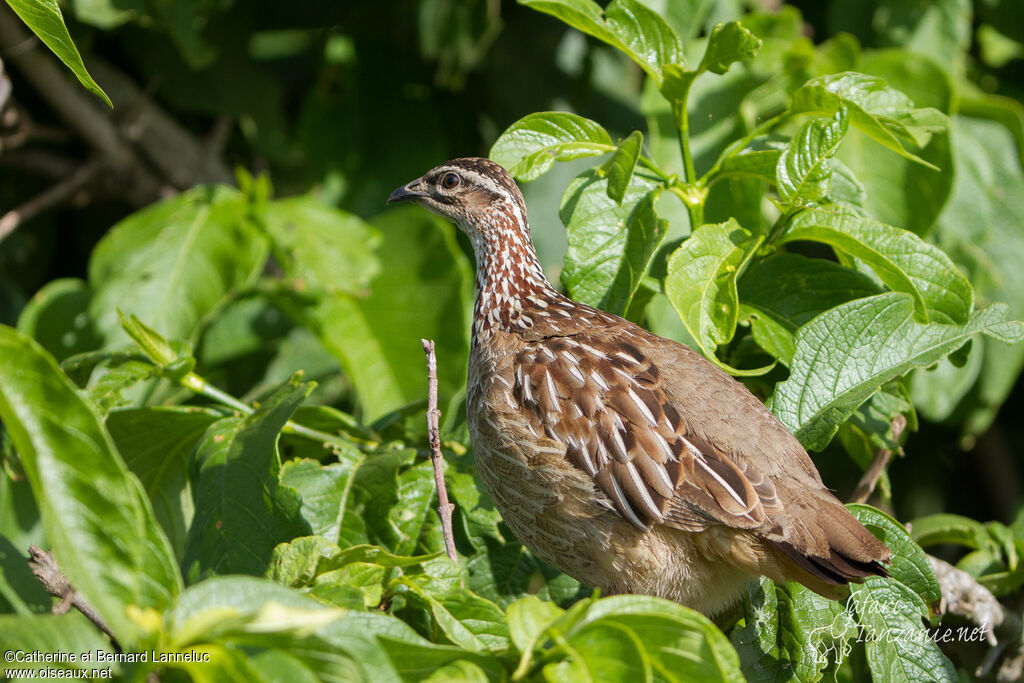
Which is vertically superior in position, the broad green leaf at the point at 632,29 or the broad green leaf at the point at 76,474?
the broad green leaf at the point at 632,29

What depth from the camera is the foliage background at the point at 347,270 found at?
2.20 metres

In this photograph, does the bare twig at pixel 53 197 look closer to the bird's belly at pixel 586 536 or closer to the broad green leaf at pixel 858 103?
the bird's belly at pixel 586 536

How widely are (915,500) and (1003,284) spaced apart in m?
1.57

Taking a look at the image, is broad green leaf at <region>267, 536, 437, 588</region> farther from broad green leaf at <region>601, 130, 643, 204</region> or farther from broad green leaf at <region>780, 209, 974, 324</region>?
broad green leaf at <region>780, 209, 974, 324</region>

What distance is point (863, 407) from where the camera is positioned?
2973 millimetres

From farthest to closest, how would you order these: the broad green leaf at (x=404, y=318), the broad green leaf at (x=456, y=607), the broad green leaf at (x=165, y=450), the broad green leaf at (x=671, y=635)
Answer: the broad green leaf at (x=404, y=318) → the broad green leaf at (x=165, y=450) → the broad green leaf at (x=456, y=607) → the broad green leaf at (x=671, y=635)

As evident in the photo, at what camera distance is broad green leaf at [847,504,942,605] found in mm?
2586

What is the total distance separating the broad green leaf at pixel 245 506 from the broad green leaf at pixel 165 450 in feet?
1.02

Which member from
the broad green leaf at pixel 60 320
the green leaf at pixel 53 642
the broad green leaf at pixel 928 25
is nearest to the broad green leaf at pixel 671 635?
the green leaf at pixel 53 642

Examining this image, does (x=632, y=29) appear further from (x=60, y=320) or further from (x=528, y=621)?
(x=60, y=320)

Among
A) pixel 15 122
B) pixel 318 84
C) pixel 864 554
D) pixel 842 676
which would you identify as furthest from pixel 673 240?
pixel 15 122

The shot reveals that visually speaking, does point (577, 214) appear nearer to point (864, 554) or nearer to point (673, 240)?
point (673, 240)

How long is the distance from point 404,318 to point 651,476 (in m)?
2.16

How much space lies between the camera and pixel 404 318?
14.9 feet
